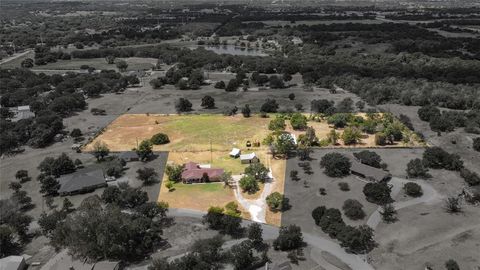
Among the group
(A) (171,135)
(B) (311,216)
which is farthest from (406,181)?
(A) (171,135)

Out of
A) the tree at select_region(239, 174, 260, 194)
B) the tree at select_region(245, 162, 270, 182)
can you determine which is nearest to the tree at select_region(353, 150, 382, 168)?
the tree at select_region(245, 162, 270, 182)

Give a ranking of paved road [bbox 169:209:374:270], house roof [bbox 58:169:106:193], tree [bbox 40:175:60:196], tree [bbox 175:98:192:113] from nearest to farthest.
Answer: paved road [bbox 169:209:374:270]
tree [bbox 40:175:60:196]
house roof [bbox 58:169:106:193]
tree [bbox 175:98:192:113]

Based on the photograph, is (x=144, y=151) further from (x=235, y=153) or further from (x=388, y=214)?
(x=388, y=214)

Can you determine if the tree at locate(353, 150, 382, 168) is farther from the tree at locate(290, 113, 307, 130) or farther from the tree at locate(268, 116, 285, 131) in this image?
the tree at locate(268, 116, 285, 131)

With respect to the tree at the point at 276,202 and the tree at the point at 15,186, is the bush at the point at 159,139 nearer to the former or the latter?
the tree at the point at 15,186

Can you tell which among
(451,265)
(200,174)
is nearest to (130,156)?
(200,174)

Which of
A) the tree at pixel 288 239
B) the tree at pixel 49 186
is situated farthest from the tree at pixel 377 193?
the tree at pixel 49 186

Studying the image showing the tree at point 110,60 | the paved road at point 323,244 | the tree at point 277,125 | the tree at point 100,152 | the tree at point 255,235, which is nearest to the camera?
the paved road at point 323,244
